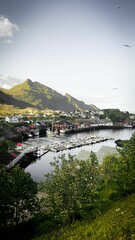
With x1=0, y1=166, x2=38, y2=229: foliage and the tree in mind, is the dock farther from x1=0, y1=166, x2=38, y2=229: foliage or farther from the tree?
the tree

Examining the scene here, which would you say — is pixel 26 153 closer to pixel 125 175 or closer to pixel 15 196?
pixel 15 196

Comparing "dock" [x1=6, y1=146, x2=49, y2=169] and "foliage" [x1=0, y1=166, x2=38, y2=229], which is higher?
"foliage" [x1=0, y1=166, x2=38, y2=229]

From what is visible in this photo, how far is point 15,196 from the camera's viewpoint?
87.4 feet

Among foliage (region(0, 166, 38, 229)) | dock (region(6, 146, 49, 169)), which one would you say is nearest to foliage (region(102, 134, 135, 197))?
foliage (region(0, 166, 38, 229))

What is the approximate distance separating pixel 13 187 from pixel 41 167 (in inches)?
1804

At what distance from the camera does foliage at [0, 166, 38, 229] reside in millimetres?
25567

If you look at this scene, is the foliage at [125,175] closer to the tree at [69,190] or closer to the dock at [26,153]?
the tree at [69,190]

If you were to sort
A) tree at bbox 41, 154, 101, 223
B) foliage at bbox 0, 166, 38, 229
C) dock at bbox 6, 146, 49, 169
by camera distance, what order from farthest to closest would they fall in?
dock at bbox 6, 146, 49, 169 < foliage at bbox 0, 166, 38, 229 < tree at bbox 41, 154, 101, 223

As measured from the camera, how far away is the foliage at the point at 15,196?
2557 cm

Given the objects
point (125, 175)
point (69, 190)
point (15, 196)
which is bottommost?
point (15, 196)

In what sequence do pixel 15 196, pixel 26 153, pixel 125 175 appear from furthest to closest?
1. pixel 26 153
2. pixel 125 175
3. pixel 15 196

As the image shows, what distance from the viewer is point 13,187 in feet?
86.5

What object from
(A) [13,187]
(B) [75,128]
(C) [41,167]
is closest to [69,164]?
(A) [13,187]

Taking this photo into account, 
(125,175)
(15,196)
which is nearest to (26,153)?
(15,196)
